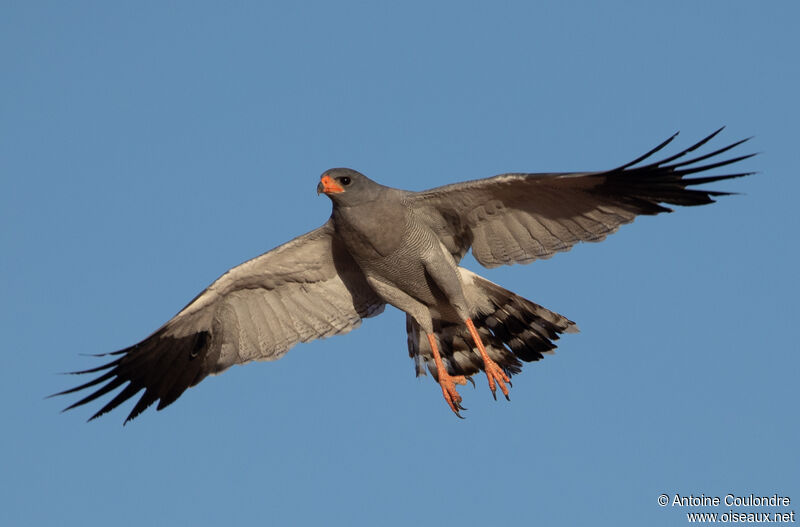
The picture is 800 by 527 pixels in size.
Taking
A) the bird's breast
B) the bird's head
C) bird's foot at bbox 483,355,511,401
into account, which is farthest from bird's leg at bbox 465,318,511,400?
the bird's head

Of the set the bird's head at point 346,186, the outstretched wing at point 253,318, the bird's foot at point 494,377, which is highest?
the bird's head at point 346,186

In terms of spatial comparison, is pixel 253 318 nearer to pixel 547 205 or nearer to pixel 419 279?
pixel 419 279

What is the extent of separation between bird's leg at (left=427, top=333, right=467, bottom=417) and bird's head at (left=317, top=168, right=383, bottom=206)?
2.16 metres

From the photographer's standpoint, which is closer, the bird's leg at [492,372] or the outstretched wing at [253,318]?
the bird's leg at [492,372]

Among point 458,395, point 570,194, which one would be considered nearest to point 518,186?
point 570,194

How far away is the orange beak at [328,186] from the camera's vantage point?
498 inches

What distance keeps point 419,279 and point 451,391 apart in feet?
4.93

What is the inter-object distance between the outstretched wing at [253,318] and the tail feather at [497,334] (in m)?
0.88

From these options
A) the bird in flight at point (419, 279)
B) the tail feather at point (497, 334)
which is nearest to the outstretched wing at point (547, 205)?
the bird in flight at point (419, 279)

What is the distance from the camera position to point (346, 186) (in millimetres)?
12758

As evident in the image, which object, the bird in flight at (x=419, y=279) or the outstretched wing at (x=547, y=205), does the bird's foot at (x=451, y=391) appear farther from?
the outstretched wing at (x=547, y=205)

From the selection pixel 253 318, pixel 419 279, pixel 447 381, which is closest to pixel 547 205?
pixel 419 279

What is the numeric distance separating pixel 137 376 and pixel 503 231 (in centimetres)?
467

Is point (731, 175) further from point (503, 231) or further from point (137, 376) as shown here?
point (137, 376)
